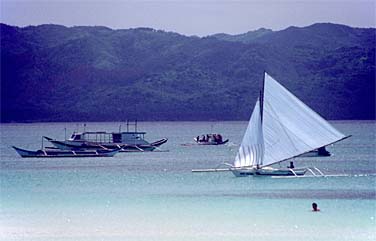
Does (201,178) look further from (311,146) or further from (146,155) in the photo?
(146,155)

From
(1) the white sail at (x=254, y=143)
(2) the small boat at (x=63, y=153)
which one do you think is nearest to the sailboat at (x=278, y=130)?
(1) the white sail at (x=254, y=143)

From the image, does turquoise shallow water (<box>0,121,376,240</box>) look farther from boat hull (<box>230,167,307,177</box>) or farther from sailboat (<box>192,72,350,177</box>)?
sailboat (<box>192,72,350,177</box>)

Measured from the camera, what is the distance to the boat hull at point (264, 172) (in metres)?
41.1

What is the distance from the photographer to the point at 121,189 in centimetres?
4075

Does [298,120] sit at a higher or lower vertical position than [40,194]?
higher

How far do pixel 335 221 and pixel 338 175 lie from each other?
676 inches

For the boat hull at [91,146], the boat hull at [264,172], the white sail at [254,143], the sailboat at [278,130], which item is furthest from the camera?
the boat hull at [91,146]

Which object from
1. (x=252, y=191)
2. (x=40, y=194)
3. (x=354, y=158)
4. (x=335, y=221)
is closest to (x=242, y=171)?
(x=252, y=191)

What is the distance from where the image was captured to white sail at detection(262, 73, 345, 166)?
41.4 m

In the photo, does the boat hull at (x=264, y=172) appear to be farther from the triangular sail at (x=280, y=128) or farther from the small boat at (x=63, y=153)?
the small boat at (x=63, y=153)

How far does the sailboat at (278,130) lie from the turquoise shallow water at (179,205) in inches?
31.5

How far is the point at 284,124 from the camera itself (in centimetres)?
4141

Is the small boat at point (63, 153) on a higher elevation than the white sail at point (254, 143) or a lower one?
lower

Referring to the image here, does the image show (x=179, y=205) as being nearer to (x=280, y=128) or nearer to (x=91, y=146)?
(x=280, y=128)
